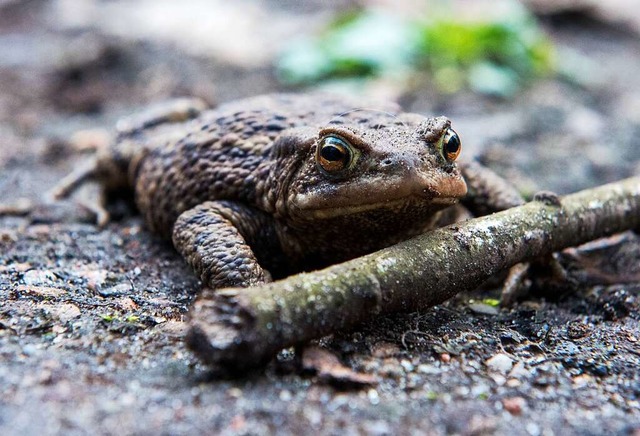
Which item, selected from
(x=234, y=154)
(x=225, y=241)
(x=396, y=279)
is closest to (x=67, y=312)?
(x=225, y=241)

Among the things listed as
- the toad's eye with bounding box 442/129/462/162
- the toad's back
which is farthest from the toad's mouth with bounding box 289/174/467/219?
the toad's back

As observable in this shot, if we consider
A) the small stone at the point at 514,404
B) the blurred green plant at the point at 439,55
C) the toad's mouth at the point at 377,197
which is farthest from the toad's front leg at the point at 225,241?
the blurred green plant at the point at 439,55

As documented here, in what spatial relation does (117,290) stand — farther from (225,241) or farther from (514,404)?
(514,404)

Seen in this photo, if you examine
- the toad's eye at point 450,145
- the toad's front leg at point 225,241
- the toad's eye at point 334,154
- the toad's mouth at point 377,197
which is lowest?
the toad's front leg at point 225,241

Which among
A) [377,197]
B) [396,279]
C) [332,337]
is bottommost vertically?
[332,337]

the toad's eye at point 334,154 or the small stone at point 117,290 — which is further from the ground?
the toad's eye at point 334,154

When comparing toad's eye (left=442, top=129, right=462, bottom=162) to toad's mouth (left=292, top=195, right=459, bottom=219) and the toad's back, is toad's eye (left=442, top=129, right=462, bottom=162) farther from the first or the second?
the toad's back

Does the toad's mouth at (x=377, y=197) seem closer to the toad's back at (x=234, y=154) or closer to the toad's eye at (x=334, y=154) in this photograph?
the toad's eye at (x=334, y=154)
